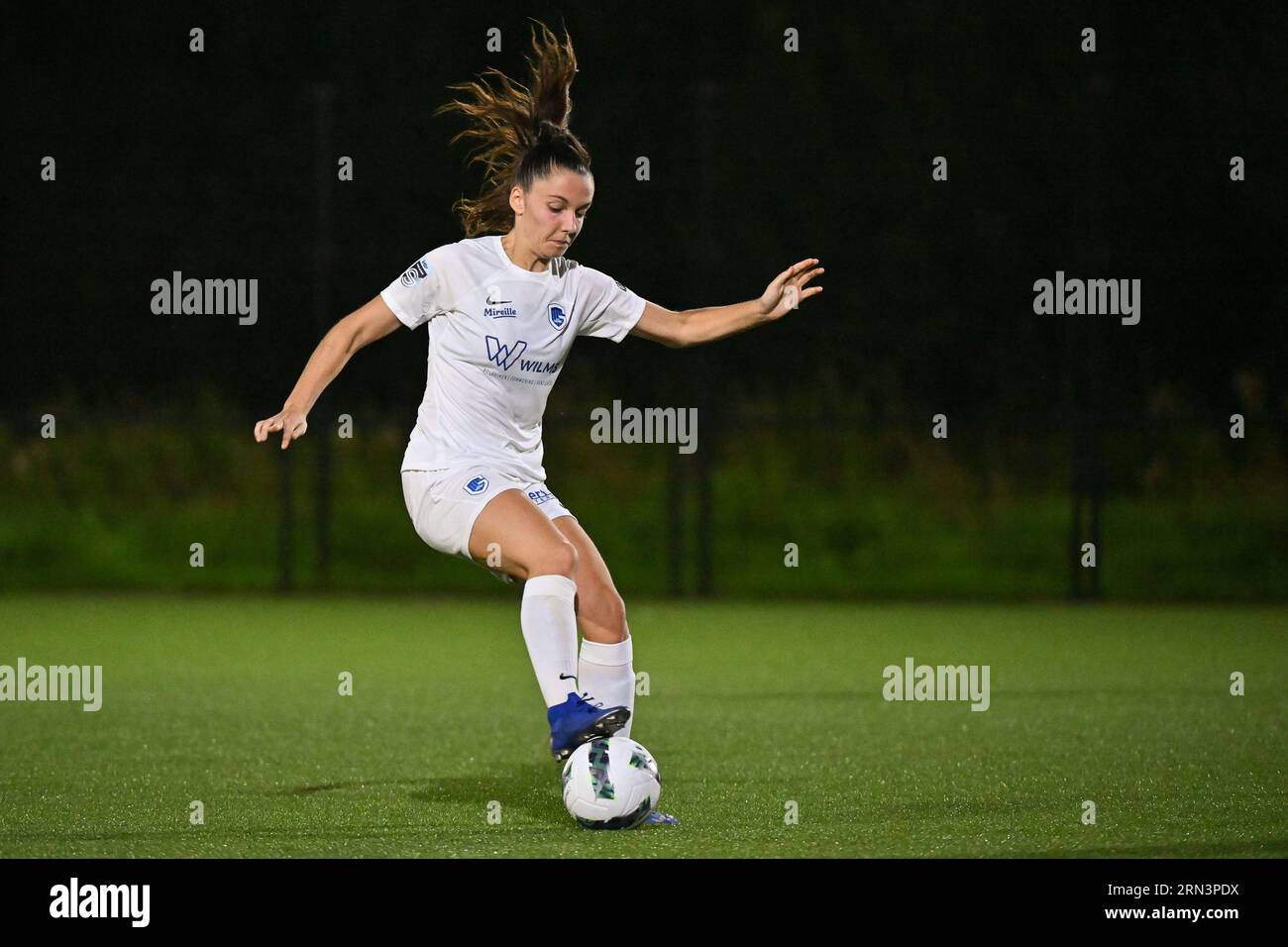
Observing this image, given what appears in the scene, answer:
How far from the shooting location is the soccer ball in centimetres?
551

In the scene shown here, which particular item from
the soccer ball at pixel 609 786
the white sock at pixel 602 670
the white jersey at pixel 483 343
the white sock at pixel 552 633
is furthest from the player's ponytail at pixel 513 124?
the soccer ball at pixel 609 786

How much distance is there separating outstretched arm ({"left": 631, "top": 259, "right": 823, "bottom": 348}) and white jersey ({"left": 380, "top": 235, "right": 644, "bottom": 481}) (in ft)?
1.19

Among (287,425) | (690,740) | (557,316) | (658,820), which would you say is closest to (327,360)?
(287,425)

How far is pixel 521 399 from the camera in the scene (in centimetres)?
603

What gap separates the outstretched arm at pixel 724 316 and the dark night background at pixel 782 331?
26.9ft

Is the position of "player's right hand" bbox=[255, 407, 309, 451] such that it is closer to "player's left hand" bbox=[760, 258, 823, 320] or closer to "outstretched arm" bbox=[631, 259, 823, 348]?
"outstretched arm" bbox=[631, 259, 823, 348]

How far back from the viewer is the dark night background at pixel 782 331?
14.8 m

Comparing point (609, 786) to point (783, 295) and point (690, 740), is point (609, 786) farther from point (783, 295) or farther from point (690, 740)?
point (690, 740)

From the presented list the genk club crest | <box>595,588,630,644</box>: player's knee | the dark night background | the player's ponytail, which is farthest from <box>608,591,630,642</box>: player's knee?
the dark night background

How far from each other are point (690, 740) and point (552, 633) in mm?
2199

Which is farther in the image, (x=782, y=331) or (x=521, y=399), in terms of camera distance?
(x=782, y=331)

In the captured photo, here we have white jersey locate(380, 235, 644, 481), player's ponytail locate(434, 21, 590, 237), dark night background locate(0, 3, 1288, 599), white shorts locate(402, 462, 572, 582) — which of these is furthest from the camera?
dark night background locate(0, 3, 1288, 599)

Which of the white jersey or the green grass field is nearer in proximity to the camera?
the green grass field
